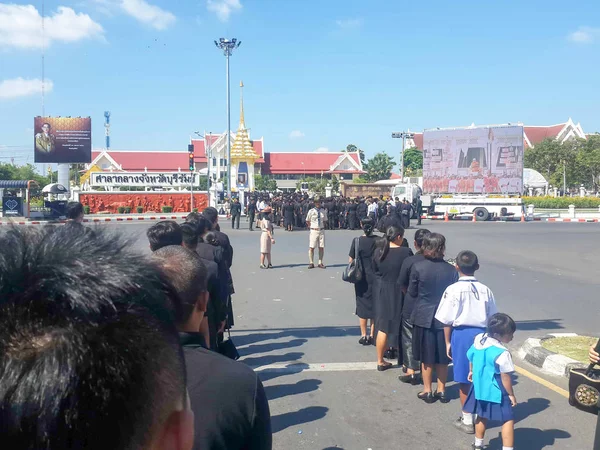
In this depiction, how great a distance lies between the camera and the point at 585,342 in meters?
7.12

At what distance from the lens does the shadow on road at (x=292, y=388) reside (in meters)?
5.67

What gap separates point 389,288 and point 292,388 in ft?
4.99

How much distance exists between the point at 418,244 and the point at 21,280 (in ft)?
17.9

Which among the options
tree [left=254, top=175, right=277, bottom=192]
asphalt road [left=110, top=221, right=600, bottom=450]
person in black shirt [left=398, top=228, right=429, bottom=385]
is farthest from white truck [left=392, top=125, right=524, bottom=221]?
tree [left=254, top=175, right=277, bottom=192]

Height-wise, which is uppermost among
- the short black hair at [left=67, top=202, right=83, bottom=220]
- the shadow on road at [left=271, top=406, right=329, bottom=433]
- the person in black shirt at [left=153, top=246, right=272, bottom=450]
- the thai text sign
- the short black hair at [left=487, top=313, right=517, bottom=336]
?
the thai text sign

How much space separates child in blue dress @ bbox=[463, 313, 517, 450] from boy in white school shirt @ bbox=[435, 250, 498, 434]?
0.47m

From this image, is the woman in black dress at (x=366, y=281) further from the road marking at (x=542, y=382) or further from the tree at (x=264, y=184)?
the tree at (x=264, y=184)

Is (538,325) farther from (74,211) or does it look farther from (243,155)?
(243,155)

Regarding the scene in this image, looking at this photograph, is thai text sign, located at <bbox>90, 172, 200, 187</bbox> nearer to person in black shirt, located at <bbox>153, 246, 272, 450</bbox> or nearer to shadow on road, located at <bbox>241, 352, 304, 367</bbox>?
shadow on road, located at <bbox>241, 352, 304, 367</bbox>

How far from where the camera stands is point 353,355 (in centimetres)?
700

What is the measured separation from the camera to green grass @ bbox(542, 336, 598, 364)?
6.54 metres

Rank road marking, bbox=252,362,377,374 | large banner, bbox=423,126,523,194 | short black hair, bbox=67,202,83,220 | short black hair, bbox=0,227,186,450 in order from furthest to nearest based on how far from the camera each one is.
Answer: large banner, bbox=423,126,523,194
short black hair, bbox=67,202,83,220
road marking, bbox=252,362,377,374
short black hair, bbox=0,227,186,450

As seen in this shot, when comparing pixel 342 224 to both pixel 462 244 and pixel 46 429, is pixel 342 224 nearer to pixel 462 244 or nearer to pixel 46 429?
pixel 462 244

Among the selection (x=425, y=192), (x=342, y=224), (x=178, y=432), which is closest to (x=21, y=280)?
(x=178, y=432)
